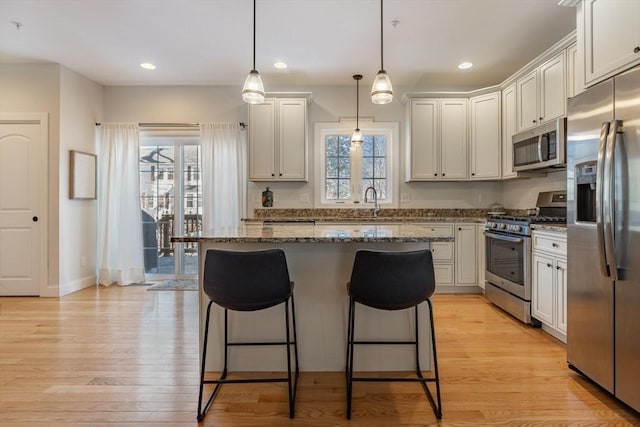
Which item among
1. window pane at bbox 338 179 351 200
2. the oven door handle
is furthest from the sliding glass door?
the oven door handle

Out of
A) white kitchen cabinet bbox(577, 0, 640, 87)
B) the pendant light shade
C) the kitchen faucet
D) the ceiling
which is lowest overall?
the kitchen faucet

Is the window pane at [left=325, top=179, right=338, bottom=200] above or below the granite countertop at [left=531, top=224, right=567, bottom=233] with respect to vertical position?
above

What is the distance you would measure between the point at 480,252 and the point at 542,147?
1.38 metres

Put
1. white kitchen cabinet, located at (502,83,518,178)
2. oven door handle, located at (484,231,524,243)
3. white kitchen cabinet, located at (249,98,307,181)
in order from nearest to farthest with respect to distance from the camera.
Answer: oven door handle, located at (484,231,524,243) < white kitchen cabinet, located at (502,83,518,178) < white kitchen cabinet, located at (249,98,307,181)

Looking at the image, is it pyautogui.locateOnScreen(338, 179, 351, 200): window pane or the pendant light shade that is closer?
the pendant light shade

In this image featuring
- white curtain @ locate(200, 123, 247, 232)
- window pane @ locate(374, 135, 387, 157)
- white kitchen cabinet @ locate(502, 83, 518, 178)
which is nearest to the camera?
white kitchen cabinet @ locate(502, 83, 518, 178)

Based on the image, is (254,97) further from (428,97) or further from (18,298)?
(18,298)

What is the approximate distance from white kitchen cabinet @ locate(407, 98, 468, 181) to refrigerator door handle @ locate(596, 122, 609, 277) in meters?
2.49

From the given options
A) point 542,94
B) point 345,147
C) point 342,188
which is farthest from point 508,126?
point 342,188

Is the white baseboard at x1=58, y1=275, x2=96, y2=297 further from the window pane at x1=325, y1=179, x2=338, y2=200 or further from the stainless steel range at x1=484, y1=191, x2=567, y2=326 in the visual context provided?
the stainless steel range at x1=484, y1=191, x2=567, y2=326

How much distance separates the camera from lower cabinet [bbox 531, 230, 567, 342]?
2.61 meters

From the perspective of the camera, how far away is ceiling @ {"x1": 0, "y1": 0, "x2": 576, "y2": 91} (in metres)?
2.93

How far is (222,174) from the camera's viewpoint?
179 inches

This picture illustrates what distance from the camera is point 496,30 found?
10.8 feet
